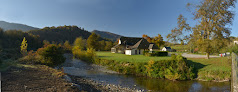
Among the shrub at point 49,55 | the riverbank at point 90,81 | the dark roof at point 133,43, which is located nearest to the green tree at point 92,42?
the dark roof at point 133,43

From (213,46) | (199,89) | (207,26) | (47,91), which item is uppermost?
(207,26)

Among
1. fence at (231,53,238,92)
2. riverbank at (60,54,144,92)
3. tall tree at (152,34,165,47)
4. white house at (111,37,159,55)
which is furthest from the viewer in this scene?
tall tree at (152,34,165,47)

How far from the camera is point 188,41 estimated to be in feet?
49.2

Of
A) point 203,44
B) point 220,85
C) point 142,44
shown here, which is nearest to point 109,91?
point 220,85

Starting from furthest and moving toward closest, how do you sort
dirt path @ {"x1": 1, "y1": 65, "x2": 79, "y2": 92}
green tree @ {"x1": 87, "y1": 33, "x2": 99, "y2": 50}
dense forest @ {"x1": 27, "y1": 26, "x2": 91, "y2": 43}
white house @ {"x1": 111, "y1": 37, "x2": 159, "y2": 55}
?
dense forest @ {"x1": 27, "y1": 26, "x2": 91, "y2": 43}, green tree @ {"x1": 87, "y1": 33, "x2": 99, "y2": 50}, white house @ {"x1": 111, "y1": 37, "x2": 159, "y2": 55}, dirt path @ {"x1": 1, "y1": 65, "x2": 79, "y2": 92}

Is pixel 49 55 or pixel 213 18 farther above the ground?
pixel 213 18

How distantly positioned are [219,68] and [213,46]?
5.26m

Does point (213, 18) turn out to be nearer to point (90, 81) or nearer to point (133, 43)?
point (90, 81)

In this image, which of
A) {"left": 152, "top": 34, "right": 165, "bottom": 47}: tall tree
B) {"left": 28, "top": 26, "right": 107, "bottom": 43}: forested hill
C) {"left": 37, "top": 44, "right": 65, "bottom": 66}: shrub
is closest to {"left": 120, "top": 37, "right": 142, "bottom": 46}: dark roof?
{"left": 152, "top": 34, "right": 165, "bottom": 47}: tall tree

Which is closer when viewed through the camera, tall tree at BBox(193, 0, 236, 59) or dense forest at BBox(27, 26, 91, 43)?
tall tree at BBox(193, 0, 236, 59)

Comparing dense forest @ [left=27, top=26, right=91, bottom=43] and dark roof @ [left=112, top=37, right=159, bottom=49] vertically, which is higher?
dense forest @ [left=27, top=26, right=91, bottom=43]

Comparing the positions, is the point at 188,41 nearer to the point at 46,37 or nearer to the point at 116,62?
the point at 116,62

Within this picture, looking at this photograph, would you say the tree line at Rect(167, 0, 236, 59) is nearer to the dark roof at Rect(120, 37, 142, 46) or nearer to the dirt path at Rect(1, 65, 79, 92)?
the dirt path at Rect(1, 65, 79, 92)

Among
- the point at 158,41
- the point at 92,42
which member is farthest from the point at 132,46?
the point at 158,41
